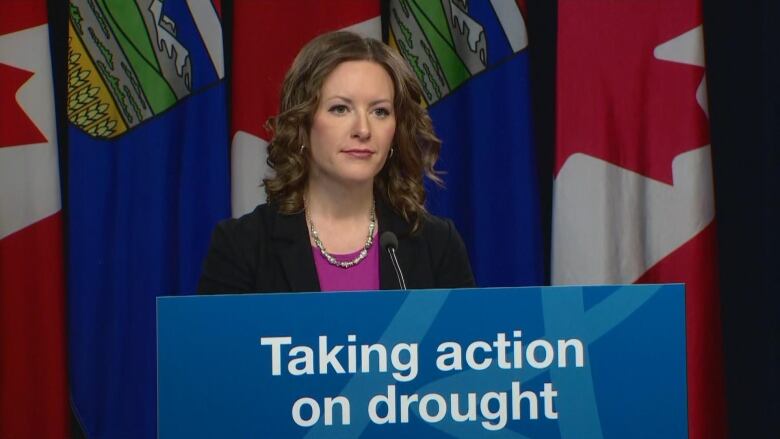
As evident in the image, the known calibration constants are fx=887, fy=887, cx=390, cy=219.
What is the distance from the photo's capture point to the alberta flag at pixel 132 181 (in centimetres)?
246

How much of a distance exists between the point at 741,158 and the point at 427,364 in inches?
79.4

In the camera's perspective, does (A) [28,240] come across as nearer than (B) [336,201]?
No

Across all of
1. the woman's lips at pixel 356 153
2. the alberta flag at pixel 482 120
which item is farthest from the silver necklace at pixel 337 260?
the alberta flag at pixel 482 120

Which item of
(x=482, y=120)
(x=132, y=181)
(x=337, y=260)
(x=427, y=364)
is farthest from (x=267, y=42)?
(x=427, y=364)

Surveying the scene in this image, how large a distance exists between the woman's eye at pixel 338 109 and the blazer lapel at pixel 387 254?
200 millimetres

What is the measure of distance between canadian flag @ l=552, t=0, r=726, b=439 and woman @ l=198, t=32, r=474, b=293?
992 mm

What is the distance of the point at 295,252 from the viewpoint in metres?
1.56

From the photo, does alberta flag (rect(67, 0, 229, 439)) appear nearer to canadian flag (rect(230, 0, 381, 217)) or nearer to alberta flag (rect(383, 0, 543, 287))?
canadian flag (rect(230, 0, 381, 217))

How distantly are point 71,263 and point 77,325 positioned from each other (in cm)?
17

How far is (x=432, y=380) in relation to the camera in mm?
896

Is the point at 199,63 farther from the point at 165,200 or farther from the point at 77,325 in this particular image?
the point at 77,325

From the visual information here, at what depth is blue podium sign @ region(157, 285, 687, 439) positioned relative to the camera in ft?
2.85

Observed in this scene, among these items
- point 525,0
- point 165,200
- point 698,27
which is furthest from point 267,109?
point 698,27

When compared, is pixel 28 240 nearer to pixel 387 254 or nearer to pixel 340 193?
pixel 340 193
